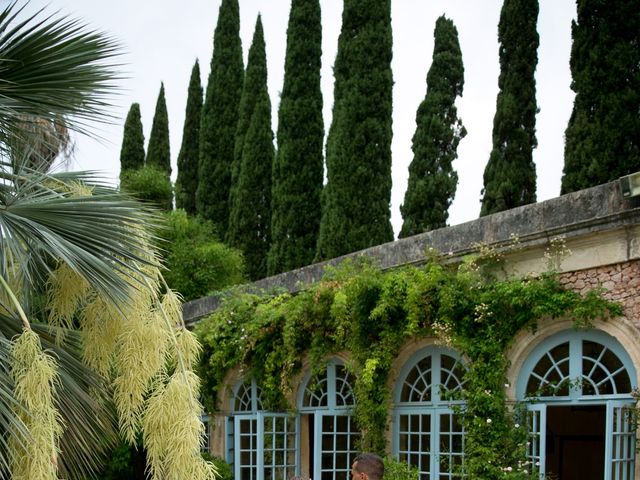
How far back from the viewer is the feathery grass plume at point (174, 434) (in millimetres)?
8547

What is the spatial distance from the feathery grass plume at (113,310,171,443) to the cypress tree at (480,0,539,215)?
1022cm

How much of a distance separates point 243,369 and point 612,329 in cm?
642

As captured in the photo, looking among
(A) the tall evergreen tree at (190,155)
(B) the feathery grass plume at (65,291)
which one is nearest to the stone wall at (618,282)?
(B) the feathery grass plume at (65,291)

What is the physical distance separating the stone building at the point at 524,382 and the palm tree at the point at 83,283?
337 centimetres

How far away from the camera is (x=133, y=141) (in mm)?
32000

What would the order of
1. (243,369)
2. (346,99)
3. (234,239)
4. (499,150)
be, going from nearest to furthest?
(243,369) → (499,150) → (346,99) → (234,239)

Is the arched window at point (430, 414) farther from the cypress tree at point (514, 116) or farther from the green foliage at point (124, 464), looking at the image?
the cypress tree at point (514, 116)

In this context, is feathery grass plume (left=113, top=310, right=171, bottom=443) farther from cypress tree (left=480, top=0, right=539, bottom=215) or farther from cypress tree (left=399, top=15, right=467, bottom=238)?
cypress tree (left=399, top=15, right=467, bottom=238)

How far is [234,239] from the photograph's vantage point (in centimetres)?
2425

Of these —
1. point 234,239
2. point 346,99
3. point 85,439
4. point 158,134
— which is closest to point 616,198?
point 85,439

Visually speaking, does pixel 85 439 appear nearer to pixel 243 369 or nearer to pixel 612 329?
pixel 612 329

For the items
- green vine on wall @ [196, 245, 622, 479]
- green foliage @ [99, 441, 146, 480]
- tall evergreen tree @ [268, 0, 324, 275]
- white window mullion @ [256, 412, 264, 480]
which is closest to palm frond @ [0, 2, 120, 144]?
green vine on wall @ [196, 245, 622, 479]

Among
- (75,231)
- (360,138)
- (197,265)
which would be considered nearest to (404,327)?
(75,231)

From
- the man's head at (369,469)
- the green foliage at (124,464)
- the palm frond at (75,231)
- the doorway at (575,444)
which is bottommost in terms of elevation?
the green foliage at (124,464)
